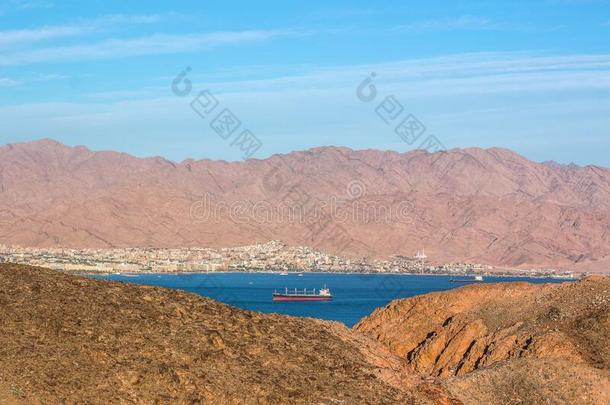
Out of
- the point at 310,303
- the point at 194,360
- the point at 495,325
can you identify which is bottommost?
the point at 194,360

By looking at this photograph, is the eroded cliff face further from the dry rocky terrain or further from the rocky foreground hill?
the dry rocky terrain

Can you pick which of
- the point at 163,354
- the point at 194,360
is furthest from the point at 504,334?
the point at 163,354

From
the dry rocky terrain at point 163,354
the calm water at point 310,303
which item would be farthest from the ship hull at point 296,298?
the dry rocky terrain at point 163,354

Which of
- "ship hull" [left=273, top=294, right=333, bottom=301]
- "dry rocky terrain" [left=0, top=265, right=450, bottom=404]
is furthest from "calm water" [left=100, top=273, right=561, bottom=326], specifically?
"dry rocky terrain" [left=0, top=265, right=450, bottom=404]

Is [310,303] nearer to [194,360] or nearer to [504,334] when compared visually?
[504,334]

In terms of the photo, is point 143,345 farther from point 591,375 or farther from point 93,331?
point 591,375

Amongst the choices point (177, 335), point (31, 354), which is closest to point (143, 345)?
point (177, 335)
